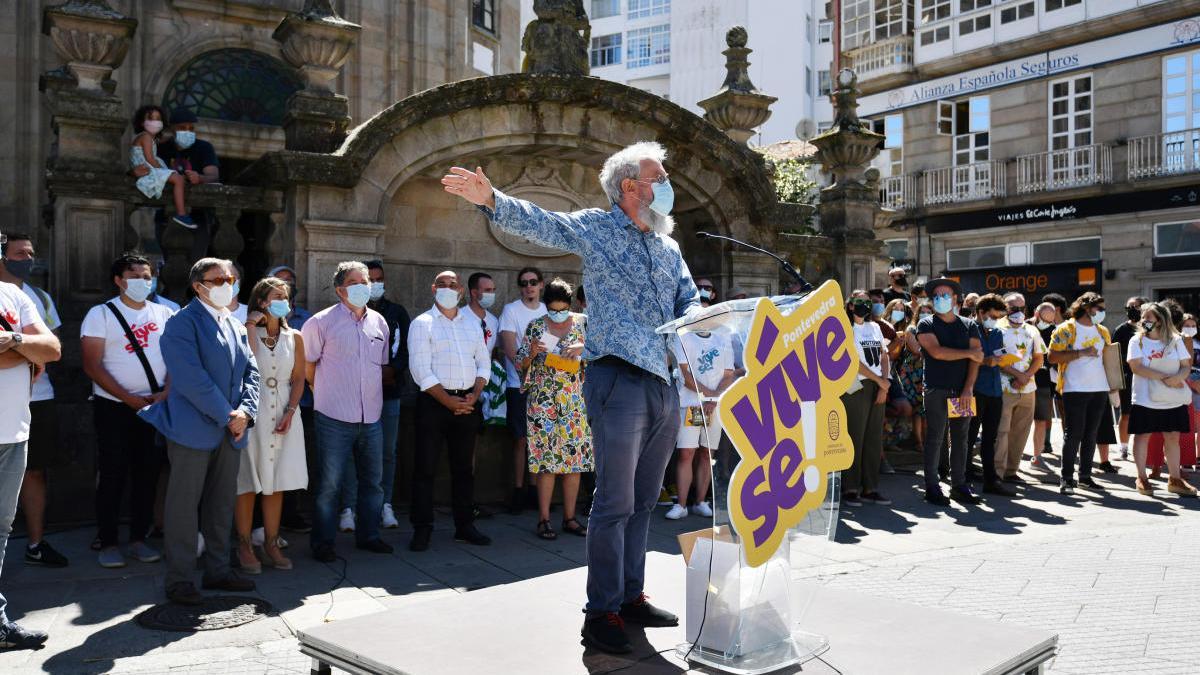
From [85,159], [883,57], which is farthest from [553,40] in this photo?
[883,57]

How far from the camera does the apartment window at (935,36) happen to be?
94.5 feet

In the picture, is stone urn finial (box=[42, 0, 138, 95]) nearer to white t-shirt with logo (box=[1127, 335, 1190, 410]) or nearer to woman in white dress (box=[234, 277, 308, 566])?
woman in white dress (box=[234, 277, 308, 566])

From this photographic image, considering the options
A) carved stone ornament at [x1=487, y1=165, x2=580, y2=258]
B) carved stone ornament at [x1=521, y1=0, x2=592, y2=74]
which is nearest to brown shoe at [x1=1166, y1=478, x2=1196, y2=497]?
carved stone ornament at [x1=487, y1=165, x2=580, y2=258]

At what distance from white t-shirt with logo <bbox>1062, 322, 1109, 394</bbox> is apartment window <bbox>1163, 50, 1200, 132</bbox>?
1651 centimetres

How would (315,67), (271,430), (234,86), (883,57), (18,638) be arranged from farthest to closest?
(883,57)
(234,86)
(315,67)
(271,430)
(18,638)

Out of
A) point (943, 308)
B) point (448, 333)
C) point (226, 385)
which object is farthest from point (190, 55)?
point (943, 308)

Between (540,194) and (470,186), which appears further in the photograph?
(540,194)

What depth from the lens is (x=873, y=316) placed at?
33.3ft

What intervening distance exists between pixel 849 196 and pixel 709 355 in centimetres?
935

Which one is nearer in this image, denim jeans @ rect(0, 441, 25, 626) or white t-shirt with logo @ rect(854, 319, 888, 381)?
denim jeans @ rect(0, 441, 25, 626)

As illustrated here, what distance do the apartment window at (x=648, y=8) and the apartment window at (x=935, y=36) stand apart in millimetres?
21295

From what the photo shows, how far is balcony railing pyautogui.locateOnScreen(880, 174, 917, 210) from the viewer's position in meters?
29.5

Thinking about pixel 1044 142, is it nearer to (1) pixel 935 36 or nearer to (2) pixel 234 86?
(1) pixel 935 36

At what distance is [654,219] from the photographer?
4203 millimetres
